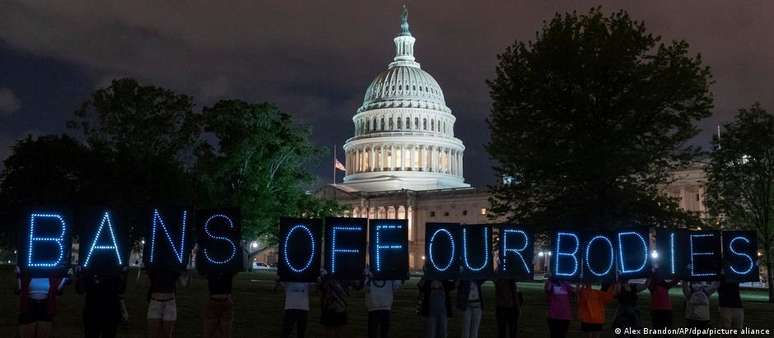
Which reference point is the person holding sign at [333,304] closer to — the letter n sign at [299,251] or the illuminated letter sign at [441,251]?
the letter n sign at [299,251]

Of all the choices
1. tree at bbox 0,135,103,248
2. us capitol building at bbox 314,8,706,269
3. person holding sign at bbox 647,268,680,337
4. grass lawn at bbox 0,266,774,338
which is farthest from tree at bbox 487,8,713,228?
us capitol building at bbox 314,8,706,269

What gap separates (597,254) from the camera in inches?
717

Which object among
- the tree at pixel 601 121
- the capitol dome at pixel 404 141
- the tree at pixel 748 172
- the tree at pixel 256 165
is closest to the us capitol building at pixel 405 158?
the capitol dome at pixel 404 141

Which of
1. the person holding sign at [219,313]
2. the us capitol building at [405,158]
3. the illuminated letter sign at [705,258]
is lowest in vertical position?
the person holding sign at [219,313]

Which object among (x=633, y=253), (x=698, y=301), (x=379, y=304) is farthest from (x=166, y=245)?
(x=698, y=301)

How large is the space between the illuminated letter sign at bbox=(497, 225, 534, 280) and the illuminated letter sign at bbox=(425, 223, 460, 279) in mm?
1169

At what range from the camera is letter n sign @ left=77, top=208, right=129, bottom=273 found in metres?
16.0

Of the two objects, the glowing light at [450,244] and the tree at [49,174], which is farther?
the tree at [49,174]

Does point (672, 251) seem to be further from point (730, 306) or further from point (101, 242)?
point (101, 242)

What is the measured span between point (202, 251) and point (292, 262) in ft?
5.89

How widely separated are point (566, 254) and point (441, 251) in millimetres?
2815

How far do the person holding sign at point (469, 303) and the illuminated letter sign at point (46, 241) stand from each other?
8881mm

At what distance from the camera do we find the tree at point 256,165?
69938 millimetres

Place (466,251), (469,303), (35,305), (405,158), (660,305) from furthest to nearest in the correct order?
(405,158)
(660,305)
(469,303)
(466,251)
(35,305)
